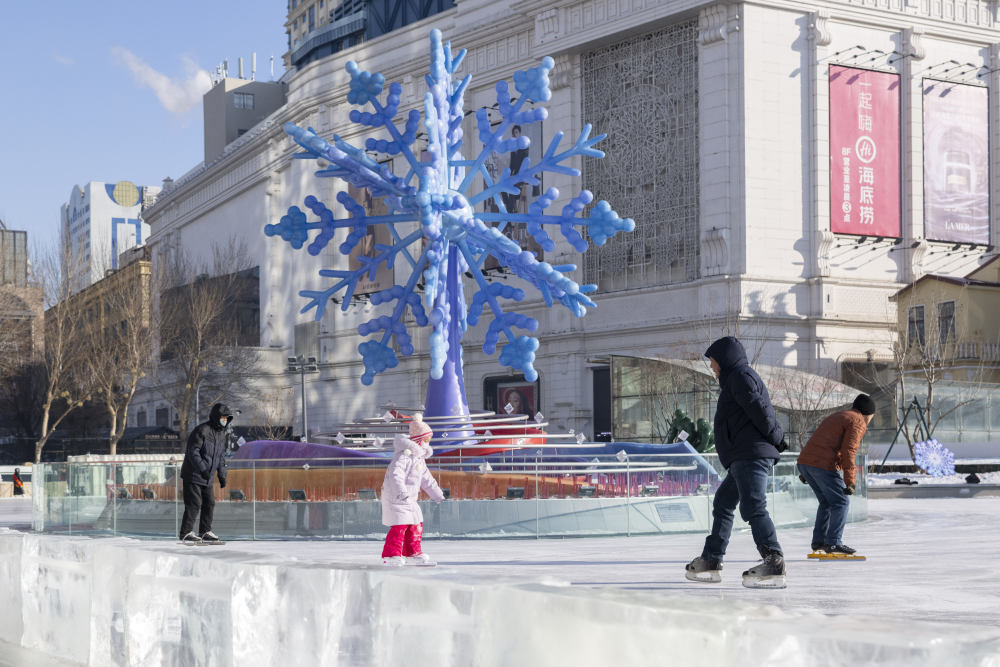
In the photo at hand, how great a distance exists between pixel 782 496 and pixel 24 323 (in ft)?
160

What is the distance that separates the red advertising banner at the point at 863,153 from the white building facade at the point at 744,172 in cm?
10

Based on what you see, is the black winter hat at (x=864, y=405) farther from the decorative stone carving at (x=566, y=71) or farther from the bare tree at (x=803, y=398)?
the decorative stone carving at (x=566, y=71)

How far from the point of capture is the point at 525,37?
198 feet

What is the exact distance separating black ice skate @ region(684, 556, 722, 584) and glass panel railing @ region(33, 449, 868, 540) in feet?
26.8

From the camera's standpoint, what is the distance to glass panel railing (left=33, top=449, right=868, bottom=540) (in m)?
18.5

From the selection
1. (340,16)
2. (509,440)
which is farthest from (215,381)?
(509,440)

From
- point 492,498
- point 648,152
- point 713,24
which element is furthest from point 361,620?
point 648,152

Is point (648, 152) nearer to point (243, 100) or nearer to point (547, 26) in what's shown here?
point (547, 26)

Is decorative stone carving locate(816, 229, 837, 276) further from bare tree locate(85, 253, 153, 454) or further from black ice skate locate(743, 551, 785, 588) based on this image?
black ice skate locate(743, 551, 785, 588)

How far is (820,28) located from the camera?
2032 inches

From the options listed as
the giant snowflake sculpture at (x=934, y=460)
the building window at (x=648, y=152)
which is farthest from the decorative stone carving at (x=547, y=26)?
the giant snowflake sculpture at (x=934, y=460)

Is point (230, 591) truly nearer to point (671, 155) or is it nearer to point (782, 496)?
point (782, 496)

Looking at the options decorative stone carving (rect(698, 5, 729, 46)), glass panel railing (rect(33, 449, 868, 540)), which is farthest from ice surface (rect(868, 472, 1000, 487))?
decorative stone carving (rect(698, 5, 729, 46))

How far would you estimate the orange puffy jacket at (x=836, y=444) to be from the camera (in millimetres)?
11938
